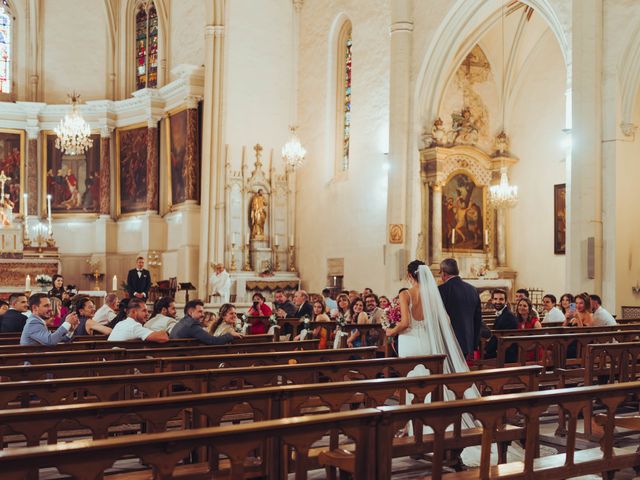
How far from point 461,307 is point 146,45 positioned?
22.8 meters

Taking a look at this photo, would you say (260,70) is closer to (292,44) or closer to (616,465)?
(292,44)

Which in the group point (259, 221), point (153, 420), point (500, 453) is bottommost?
point (500, 453)

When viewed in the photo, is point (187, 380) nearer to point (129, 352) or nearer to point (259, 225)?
point (129, 352)

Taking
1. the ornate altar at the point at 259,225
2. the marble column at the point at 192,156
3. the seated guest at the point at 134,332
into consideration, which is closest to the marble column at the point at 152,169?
the marble column at the point at 192,156

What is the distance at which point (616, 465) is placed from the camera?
4434 mm

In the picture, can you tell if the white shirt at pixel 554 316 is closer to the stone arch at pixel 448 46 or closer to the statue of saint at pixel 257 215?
the stone arch at pixel 448 46

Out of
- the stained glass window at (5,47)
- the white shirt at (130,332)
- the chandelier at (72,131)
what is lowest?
the white shirt at (130,332)

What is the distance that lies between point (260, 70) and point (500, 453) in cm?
1897

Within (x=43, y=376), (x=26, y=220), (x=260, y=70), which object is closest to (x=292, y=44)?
(x=260, y=70)

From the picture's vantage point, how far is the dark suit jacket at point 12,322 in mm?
10092

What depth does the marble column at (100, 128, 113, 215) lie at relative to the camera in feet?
85.7

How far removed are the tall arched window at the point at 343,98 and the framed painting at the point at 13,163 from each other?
38.6ft

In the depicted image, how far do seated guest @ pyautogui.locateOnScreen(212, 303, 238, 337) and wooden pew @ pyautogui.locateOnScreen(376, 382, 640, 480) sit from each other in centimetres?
496

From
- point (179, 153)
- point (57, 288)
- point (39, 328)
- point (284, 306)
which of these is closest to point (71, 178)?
point (179, 153)
